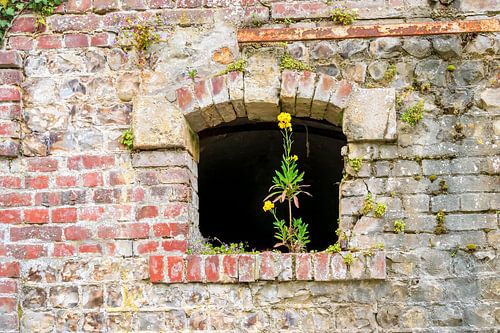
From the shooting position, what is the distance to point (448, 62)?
3516 mm

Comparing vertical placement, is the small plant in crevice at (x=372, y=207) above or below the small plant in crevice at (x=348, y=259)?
above

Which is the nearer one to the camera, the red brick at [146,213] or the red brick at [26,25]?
the red brick at [146,213]

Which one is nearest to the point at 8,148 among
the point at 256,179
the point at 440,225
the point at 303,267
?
the point at 303,267

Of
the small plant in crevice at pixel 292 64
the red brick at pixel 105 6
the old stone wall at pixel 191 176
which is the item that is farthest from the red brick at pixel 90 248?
the small plant in crevice at pixel 292 64

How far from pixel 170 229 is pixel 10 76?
55.1 inches

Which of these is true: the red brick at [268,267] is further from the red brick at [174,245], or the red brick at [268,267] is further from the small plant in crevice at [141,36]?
the small plant in crevice at [141,36]

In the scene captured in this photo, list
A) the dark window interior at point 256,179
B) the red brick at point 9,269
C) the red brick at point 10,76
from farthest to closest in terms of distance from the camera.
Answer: the dark window interior at point 256,179 → the red brick at point 10,76 → the red brick at point 9,269

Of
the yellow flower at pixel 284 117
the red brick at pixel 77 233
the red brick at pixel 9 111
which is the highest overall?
the red brick at pixel 9 111

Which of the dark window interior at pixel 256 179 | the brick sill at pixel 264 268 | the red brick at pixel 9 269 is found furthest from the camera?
the dark window interior at pixel 256 179

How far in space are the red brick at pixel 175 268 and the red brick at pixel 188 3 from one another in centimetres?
157

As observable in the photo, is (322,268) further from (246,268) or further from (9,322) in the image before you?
(9,322)

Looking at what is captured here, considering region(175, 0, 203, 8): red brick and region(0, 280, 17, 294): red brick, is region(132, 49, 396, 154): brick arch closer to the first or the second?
region(175, 0, 203, 8): red brick

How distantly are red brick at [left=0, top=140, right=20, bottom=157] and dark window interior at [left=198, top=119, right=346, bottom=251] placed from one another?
149cm

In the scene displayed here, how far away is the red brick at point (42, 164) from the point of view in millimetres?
3545
